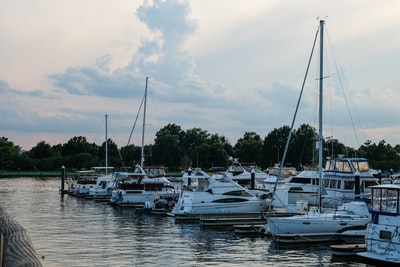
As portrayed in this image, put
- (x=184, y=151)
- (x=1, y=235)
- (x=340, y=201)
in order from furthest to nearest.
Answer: (x=184, y=151), (x=340, y=201), (x=1, y=235)

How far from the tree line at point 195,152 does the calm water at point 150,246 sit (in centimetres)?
9051

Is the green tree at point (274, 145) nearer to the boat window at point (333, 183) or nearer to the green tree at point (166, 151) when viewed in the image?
the green tree at point (166, 151)

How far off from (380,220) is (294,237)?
272 inches

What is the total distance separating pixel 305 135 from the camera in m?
148

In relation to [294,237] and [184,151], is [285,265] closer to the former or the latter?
[294,237]

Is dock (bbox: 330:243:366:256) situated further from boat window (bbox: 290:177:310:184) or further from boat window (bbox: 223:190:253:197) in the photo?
boat window (bbox: 290:177:310:184)

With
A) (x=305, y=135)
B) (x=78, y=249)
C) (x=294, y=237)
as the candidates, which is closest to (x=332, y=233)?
(x=294, y=237)

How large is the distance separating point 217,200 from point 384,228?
2232 cm

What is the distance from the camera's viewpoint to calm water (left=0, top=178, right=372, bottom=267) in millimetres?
29469

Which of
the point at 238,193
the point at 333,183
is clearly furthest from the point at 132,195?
the point at 333,183

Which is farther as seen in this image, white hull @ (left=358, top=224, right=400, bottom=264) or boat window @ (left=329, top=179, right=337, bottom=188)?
boat window @ (left=329, top=179, right=337, bottom=188)

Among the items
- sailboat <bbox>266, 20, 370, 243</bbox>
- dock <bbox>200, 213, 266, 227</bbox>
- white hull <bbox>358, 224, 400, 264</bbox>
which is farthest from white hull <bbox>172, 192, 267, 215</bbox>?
white hull <bbox>358, 224, 400, 264</bbox>

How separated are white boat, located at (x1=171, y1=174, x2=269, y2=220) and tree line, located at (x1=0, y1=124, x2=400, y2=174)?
8417 cm

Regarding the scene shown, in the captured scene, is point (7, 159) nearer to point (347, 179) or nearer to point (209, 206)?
point (209, 206)
